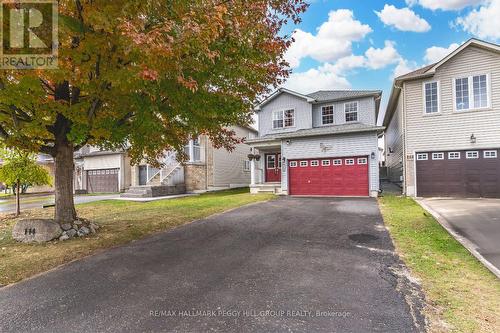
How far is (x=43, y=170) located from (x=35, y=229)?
22.3 ft

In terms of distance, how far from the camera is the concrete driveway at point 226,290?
3.29 meters

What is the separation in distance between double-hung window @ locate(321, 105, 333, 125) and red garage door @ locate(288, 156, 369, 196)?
131 inches

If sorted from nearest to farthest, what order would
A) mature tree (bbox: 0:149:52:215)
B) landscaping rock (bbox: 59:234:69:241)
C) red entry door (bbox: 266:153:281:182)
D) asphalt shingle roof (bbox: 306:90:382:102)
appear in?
landscaping rock (bbox: 59:234:69:241)
mature tree (bbox: 0:149:52:215)
asphalt shingle roof (bbox: 306:90:382:102)
red entry door (bbox: 266:153:281:182)

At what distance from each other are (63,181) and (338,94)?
1747 cm

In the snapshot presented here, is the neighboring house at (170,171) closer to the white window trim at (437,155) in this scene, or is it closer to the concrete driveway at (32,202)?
the concrete driveway at (32,202)

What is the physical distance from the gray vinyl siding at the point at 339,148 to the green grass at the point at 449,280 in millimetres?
8855

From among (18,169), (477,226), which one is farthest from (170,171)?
(477,226)

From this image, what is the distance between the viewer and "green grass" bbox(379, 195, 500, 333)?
3.20 m

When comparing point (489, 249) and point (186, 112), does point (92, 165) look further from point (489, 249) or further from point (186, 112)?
point (489, 249)

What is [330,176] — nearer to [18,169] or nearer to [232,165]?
[232,165]

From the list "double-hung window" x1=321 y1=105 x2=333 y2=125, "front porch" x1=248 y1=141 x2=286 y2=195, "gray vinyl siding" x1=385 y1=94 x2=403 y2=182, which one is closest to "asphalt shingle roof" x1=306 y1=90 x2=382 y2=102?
"double-hung window" x1=321 y1=105 x2=333 y2=125

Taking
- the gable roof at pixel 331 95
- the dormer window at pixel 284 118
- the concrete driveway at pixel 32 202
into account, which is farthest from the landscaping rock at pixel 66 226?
the dormer window at pixel 284 118

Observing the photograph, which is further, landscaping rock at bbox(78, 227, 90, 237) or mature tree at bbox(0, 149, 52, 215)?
mature tree at bbox(0, 149, 52, 215)
